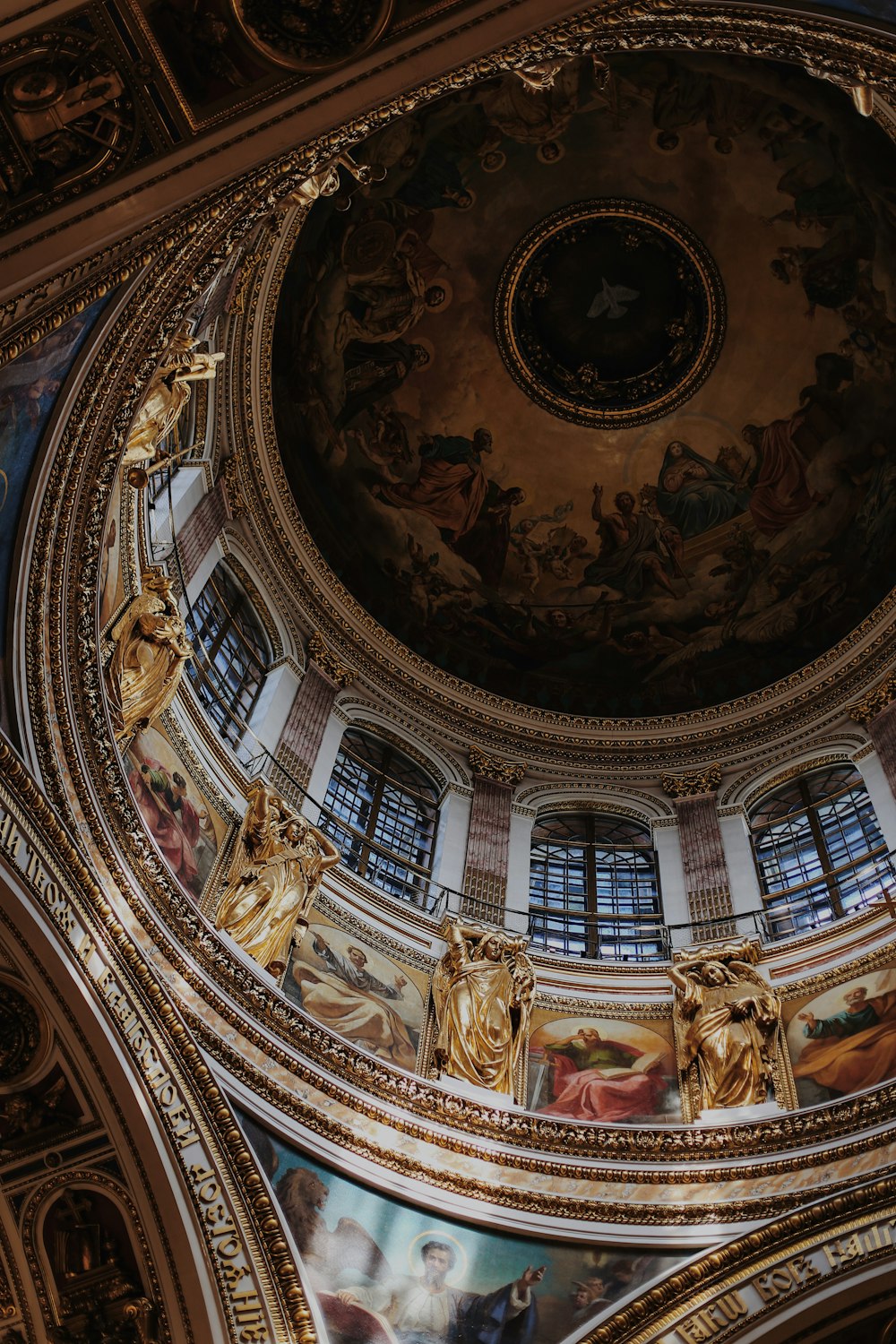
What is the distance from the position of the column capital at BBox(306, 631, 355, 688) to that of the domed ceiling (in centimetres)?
269

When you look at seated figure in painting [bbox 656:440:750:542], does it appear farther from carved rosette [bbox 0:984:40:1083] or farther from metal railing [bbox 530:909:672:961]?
carved rosette [bbox 0:984:40:1083]

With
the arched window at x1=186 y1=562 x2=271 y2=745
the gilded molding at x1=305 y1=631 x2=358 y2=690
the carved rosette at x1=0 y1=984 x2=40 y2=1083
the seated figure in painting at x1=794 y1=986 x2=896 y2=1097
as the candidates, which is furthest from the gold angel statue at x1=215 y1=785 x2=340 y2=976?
the seated figure in painting at x1=794 y1=986 x2=896 y2=1097

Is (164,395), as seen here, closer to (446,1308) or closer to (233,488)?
(233,488)

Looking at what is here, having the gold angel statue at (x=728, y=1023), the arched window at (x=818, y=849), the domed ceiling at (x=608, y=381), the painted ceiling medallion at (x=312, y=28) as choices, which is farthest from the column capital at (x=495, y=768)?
the painted ceiling medallion at (x=312, y=28)

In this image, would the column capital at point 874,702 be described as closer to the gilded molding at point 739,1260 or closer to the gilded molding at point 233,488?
the gilded molding at point 739,1260

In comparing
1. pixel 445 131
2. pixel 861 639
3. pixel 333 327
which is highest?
pixel 445 131

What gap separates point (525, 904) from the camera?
2014 cm

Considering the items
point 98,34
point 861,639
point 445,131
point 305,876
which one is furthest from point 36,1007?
point 445,131

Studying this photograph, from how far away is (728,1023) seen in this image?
1678 centimetres

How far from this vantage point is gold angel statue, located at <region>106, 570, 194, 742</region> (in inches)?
596

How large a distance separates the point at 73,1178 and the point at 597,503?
745 inches

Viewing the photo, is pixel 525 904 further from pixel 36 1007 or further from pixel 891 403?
pixel 891 403

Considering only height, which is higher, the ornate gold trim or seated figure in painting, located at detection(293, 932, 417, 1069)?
the ornate gold trim

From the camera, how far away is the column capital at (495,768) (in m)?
23.2
